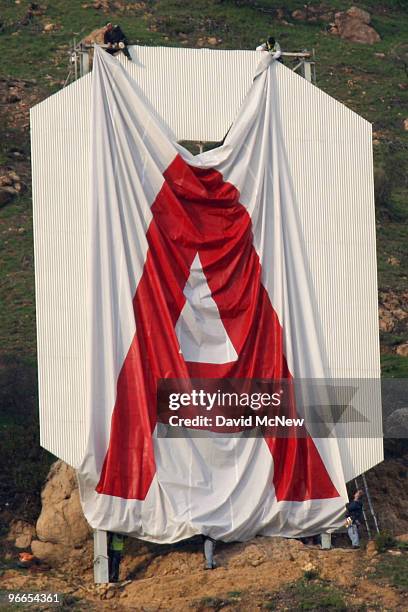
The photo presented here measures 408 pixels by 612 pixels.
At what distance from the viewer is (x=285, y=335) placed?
27672mm

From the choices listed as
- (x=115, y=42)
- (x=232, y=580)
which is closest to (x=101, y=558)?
(x=232, y=580)

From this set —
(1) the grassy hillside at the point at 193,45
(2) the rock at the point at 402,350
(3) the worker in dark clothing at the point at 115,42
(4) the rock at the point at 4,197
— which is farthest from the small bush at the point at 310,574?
(4) the rock at the point at 4,197

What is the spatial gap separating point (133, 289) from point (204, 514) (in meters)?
4.21

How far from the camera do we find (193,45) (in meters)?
52.2

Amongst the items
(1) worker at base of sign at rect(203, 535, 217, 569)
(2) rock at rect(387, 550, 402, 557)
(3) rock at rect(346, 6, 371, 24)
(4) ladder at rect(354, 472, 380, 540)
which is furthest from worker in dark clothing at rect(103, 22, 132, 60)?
(3) rock at rect(346, 6, 371, 24)

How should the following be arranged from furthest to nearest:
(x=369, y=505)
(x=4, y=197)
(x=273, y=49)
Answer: (x=4, y=197)
(x=369, y=505)
(x=273, y=49)

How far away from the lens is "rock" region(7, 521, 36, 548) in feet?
94.1

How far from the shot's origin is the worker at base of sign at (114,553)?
26594mm

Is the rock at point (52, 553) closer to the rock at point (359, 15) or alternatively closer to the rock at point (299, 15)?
the rock at point (299, 15)

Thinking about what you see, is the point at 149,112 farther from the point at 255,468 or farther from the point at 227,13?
the point at 227,13

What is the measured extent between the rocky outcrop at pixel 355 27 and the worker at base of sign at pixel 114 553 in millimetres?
32886

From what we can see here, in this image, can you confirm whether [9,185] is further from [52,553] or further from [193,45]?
[52,553]

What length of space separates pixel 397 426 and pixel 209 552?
7.65 meters

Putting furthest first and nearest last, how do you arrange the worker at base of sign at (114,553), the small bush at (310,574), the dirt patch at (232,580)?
the worker at base of sign at (114,553) < the small bush at (310,574) < the dirt patch at (232,580)
